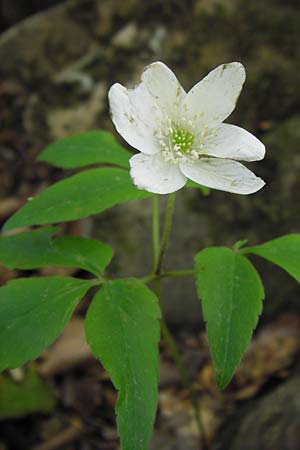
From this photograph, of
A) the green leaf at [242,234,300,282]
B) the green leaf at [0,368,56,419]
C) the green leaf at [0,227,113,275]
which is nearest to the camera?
the green leaf at [242,234,300,282]

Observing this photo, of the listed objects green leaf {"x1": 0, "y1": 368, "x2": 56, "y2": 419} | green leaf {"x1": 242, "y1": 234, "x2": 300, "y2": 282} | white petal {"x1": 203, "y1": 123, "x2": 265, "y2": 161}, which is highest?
white petal {"x1": 203, "y1": 123, "x2": 265, "y2": 161}

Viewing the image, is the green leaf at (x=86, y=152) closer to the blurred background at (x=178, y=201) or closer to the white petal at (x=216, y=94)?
the white petal at (x=216, y=94)

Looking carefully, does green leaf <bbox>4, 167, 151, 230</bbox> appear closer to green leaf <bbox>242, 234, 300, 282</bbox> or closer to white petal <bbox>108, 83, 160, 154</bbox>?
white petal <bbox>108, 83, 160, 154</bbox>

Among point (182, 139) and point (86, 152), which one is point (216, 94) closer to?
point (182, 139)

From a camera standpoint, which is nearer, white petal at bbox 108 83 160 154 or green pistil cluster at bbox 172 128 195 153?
white petal at bbox 108 83 160 154

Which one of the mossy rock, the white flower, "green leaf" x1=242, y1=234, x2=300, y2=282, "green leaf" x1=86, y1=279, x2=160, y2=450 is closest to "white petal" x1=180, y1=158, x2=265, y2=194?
the white flower

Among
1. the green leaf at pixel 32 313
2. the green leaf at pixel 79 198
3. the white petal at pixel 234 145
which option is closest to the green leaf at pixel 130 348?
the green leaf at pixel 32 313

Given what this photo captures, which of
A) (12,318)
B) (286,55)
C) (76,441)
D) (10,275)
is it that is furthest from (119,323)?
(286,55)

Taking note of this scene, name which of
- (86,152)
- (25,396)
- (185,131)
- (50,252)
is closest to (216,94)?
(185,131)
